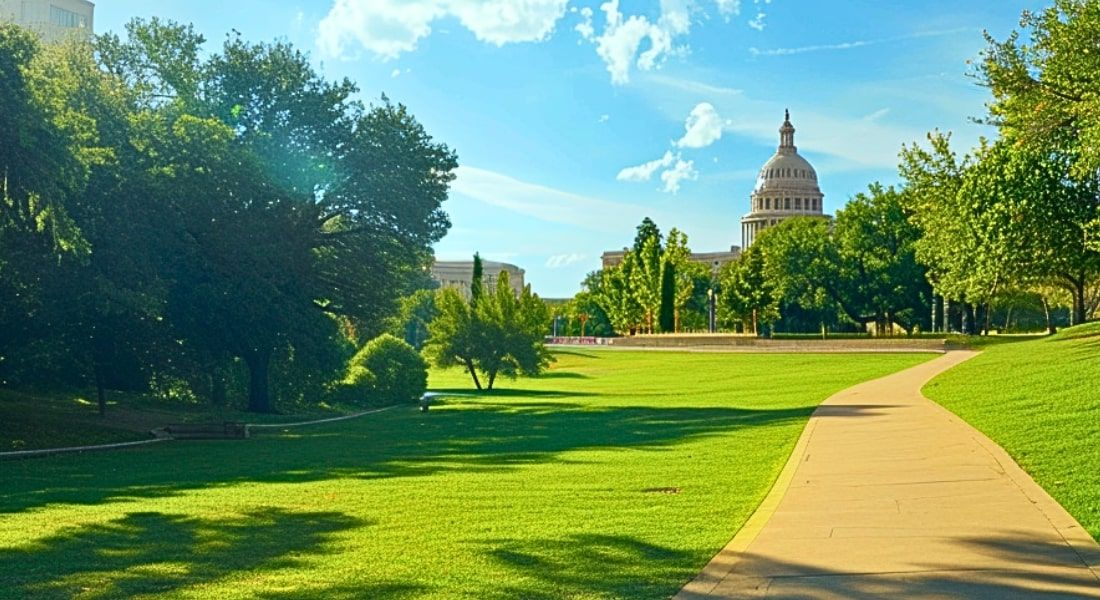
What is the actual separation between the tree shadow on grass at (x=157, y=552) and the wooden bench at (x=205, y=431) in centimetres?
1597

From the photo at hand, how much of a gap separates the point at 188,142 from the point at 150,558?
26676mm

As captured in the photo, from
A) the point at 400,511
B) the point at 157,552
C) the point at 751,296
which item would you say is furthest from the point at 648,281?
the point at 157,552

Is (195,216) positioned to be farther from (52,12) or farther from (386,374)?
(52,12)

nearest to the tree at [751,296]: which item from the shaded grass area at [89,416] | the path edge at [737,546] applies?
the shaded grass area at [89,416]

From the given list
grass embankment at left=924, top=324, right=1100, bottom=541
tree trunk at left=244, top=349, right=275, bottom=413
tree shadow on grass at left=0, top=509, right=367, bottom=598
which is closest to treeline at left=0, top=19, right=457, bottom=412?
tree trunk at left=244, top=349, right=275, bottom=413

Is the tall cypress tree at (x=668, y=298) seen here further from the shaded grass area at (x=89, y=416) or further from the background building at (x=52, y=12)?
the background building at (x=52, y=12)

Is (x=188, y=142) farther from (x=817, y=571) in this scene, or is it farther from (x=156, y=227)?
(x=817, y=571)

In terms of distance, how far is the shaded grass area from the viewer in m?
25.6

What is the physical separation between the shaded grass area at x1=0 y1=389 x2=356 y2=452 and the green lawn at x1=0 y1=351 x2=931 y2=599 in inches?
84.9

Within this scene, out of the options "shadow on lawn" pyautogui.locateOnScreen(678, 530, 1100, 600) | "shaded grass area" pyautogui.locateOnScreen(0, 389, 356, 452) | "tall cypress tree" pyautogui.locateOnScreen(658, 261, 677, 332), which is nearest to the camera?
"shadow on lawn" pyautogui.locateOnScreen(678, 530, 1100, 600)

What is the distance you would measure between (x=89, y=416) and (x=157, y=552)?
23240 mm

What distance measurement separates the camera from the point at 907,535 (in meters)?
9.76

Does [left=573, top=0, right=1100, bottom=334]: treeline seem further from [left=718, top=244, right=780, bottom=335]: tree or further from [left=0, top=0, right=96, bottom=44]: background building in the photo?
[left=0, top=0, right=96, bottom=44]: background building

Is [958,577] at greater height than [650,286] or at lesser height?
lesser
